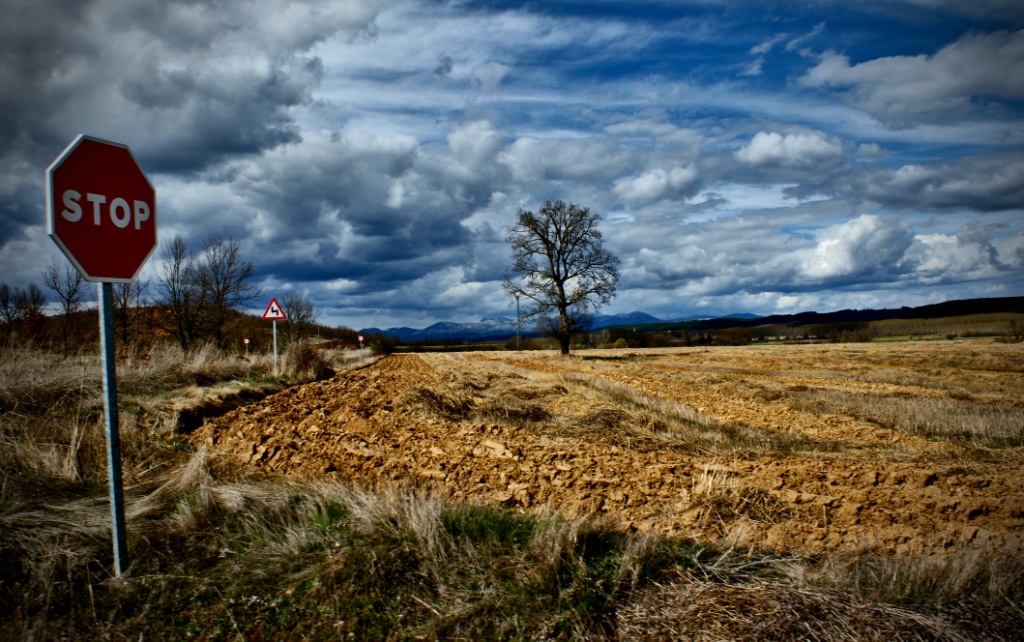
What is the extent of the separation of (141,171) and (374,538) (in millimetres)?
3119

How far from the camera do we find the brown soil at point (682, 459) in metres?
5.07

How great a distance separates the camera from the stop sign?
3.55 m

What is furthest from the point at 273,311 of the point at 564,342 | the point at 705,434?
the point at 564,342

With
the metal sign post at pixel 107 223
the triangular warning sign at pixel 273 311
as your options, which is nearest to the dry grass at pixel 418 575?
the metal sign post at pixel 107 223

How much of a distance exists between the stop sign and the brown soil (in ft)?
9.00

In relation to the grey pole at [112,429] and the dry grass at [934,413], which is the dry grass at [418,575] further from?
the dry grass at [934,413]

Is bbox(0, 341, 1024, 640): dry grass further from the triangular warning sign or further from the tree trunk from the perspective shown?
the tree trunk

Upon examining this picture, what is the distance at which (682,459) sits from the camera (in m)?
7.18

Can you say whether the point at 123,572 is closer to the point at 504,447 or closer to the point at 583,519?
the point at 583,519

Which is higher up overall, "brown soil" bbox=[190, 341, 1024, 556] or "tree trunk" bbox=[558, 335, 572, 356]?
"tree trunk" bbox=[558, 335, 572, 356]

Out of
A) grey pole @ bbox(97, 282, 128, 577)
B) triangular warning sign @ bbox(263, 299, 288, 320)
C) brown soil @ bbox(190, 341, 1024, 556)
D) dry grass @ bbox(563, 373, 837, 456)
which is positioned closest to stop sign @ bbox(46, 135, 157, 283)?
grey pole @ bbox(97, 282, 128, 577)

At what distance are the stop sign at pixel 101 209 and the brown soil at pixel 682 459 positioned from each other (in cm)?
274

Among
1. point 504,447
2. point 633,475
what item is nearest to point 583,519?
point 633,475

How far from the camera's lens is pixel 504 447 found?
720 centimetres
